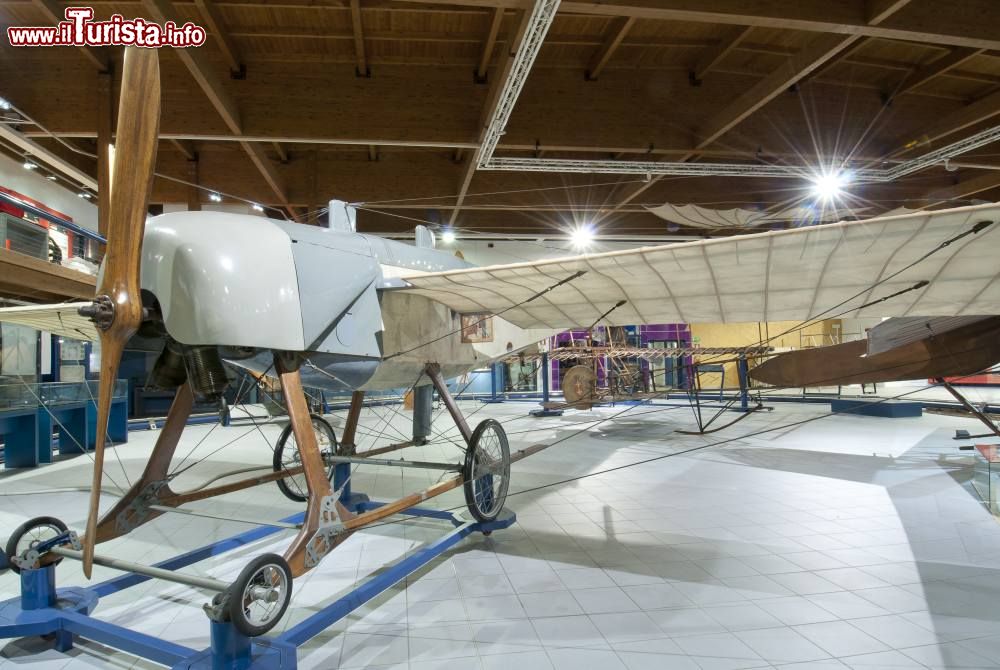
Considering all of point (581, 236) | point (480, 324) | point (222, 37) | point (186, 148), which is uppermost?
point (222, 37)

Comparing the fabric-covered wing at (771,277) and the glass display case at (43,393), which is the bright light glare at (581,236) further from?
the glass display case at (43,393)

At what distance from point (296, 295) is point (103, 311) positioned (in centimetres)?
84

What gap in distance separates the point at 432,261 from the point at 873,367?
16.0 feet

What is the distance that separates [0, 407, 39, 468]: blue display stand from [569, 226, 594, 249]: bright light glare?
9.49 m

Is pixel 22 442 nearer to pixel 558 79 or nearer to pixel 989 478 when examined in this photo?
pixel 558 79

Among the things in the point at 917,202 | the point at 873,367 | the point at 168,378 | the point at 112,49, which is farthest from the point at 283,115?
the point at 917,202

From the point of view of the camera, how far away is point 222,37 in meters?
5.60

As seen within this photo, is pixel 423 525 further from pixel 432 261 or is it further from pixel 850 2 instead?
pixel 850 2

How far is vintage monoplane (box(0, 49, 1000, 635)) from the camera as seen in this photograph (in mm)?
2174

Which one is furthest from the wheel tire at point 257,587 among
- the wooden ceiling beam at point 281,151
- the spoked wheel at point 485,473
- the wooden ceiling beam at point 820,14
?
the wooden ceiling beam at point 281,151

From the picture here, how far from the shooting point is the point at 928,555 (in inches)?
134

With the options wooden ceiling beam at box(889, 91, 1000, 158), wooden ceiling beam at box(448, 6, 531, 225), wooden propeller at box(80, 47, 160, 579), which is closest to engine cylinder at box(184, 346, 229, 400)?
wooden propeller at box(80, 47, 160, 579)

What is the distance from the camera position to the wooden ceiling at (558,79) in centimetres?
493

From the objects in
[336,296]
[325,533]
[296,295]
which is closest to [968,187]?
[336,296]
